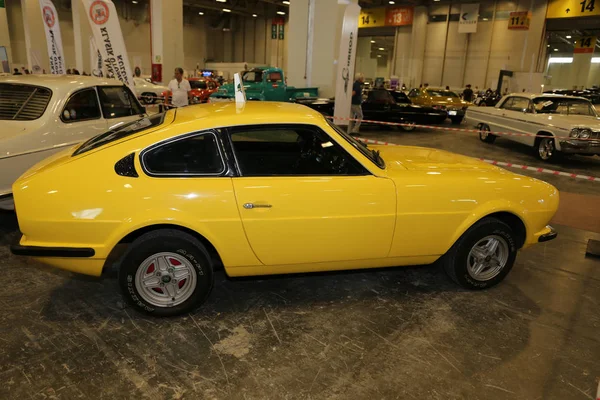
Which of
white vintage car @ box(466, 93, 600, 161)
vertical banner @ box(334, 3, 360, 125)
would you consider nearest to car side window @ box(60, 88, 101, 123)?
vertical banner @ box(334, 3, 360, 125)

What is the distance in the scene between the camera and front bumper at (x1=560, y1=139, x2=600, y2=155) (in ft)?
30.0

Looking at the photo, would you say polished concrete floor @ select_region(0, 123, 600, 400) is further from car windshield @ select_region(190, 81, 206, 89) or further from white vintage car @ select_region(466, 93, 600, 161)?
car windshield @ select_region(190, 81, 206, 89)

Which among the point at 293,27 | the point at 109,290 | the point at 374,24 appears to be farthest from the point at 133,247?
the point at 374,24

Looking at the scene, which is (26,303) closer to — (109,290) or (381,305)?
(109,290)

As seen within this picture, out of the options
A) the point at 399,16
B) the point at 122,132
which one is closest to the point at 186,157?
the point at 122,132

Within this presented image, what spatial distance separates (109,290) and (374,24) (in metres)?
35.2

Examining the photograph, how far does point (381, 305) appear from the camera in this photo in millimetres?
3547

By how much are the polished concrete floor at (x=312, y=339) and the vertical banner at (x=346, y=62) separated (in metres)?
8.55

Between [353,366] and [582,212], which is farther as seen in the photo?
[582,212]

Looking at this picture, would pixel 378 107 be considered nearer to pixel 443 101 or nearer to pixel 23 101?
pixel 443 101

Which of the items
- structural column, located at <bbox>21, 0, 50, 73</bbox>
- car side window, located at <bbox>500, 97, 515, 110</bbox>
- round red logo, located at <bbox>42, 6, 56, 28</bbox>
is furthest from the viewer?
structural column, located at <bbox>21, 0, 50, 73</bbox>

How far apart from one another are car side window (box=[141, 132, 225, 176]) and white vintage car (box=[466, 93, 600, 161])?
767cm

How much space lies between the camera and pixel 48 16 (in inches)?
466

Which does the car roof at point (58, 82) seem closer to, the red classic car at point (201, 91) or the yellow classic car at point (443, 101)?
the yellow classic car at point (443, 101)
